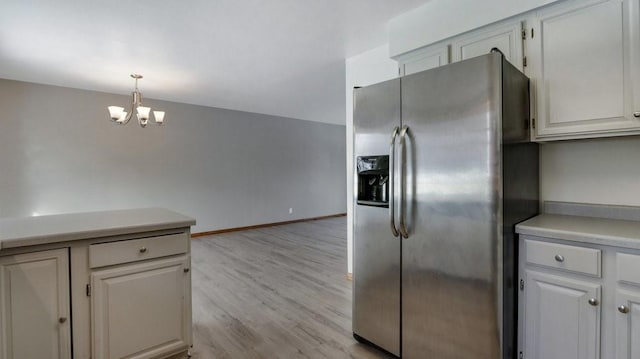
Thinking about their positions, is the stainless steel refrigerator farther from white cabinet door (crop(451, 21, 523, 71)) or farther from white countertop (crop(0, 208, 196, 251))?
white countertop (crop(0, 208, 196, 251))

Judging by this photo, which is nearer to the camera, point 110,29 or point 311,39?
point 110,29

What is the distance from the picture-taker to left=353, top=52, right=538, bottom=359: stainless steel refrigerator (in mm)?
1516

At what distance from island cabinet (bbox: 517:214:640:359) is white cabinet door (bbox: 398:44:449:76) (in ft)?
4.48

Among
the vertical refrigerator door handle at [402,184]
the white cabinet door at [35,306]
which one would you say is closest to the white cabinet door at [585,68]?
the vertical refrigerator door handle at [402,184]

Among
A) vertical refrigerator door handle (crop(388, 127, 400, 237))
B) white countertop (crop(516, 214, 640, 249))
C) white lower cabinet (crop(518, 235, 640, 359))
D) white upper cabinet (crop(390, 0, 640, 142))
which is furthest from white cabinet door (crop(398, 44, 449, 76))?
white lower cabinet (crop(518, 235, 640, 359))

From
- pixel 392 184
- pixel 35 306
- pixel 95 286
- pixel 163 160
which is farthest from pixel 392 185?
pixel 163 160

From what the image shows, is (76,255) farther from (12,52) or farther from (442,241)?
(12,52)

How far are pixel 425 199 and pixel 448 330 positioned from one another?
717mm

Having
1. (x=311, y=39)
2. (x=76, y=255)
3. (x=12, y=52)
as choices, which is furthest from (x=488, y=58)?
(x=12, y=52)

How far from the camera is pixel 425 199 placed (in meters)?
1.75

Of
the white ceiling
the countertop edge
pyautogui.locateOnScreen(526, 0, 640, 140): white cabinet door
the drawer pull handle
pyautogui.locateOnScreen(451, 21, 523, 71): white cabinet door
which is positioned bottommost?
the drawer pull handle

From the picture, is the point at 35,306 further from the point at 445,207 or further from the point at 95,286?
the point at 445,207

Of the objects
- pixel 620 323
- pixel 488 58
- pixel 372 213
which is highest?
pixel 488 58

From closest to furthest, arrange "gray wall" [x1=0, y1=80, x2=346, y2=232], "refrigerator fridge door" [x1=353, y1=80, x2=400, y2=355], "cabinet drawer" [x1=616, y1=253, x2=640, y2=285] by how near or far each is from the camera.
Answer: "cabinet drawer" [x1=616, y1=253, x2=640, y2=285] < "refrigerator fridge door" [x1=353, y1=80, x2=400, y2=355] < "gray wall" [x1=0, y1=80, x2=346, y2=232]
